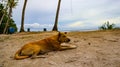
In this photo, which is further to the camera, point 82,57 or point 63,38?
point 63,38

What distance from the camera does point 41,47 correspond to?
888cm

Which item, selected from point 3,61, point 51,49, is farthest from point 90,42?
point 3,61

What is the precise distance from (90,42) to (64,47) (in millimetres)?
1325

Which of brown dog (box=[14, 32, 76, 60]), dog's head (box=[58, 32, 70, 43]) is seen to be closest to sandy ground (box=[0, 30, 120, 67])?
brown dog (box=[14, 32, 76, 60])

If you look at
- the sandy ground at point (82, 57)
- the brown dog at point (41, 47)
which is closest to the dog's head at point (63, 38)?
the brown dog at point (41, 47)

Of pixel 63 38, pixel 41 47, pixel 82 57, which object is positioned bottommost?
pixel 82 57

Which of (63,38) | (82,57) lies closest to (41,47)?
(63,38)

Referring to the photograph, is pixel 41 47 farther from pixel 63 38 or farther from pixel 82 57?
pixel 82 57

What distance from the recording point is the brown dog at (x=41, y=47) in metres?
8.52

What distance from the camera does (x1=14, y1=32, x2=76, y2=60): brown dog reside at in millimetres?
8516

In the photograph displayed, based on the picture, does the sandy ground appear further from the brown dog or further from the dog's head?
the dog's head

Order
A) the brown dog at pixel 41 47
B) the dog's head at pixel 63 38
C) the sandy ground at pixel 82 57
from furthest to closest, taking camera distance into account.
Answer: the dog's head at pixel 63 38
the brown dog at pixel 41 47
the sandy ground at pixel 82 57

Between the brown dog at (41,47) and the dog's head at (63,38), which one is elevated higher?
the dog's head at (63,38)

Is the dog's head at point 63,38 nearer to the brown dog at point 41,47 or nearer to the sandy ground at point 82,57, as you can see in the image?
the brown dog at point 41,47
